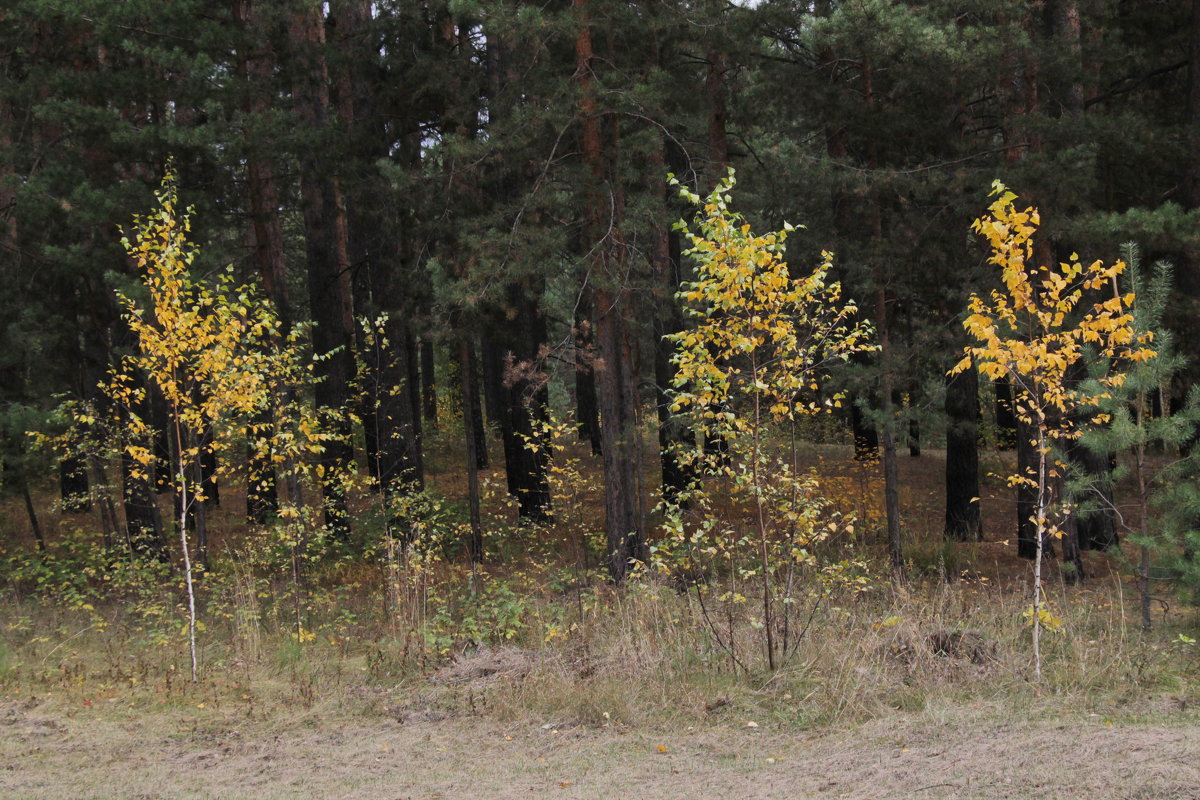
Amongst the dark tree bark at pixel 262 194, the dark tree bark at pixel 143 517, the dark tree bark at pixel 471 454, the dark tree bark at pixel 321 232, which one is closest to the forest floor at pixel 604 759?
the dark tree bark at pixel 262 194

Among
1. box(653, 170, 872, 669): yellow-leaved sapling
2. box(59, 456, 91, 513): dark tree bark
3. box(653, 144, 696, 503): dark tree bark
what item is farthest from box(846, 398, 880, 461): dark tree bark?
box(59, 456, 91, 513): dark tree bark

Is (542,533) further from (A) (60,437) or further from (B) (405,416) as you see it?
(A) (60,437)

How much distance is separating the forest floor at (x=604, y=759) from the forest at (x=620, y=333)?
33cm

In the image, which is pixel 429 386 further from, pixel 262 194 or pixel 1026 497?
pixel 1026 497

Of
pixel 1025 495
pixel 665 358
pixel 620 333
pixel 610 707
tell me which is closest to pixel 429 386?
pixel 665 358

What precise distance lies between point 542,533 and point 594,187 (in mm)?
6347

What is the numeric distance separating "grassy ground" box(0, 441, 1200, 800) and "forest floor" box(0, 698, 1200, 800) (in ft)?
0.07

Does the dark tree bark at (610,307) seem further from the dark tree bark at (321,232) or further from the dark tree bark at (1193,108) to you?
the dark tree bark at (1193,108)

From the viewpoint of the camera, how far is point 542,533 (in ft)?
50.1

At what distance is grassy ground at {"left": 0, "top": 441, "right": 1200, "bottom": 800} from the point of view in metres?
5.43

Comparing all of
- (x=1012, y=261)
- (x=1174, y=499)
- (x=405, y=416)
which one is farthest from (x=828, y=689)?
(x=405, y=416)

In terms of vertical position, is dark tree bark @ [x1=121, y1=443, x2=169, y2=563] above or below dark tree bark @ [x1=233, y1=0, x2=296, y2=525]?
below

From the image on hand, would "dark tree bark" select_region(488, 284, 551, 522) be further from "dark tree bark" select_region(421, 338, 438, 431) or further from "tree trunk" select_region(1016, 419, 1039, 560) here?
"dark tree bark" select_region(421, 338, 438, 431)

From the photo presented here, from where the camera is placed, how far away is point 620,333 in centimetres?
1248
